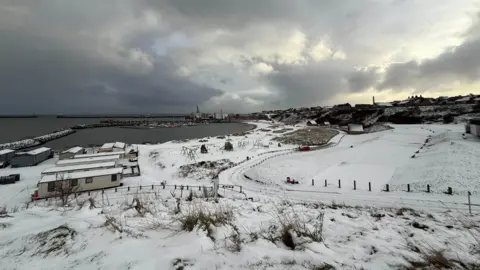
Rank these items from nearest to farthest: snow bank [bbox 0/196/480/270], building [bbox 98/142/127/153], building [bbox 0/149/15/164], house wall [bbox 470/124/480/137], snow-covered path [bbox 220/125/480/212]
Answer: snow bank [bbox 0/196/480/270] → snow-covered path [bbox 220/125/480/212] → house wall [bbox 470/124/480/137] → building [bbox 0/149/15/164] → building [bbox 98/142/127/153]

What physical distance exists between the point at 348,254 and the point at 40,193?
105 ft

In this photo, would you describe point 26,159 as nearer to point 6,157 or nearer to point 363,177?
point 6,157

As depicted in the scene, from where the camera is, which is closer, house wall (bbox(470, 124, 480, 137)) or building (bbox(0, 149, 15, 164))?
house wall (bbox(470, 124, 480, 137))

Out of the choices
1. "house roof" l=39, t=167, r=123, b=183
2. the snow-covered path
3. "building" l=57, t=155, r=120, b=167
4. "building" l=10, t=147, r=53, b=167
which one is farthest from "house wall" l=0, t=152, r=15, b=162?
the snow-covered path

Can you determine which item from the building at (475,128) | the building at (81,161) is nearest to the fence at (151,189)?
the building at (81,161)

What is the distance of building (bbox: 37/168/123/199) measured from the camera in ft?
82.2

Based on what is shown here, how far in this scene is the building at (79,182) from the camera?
2505cm

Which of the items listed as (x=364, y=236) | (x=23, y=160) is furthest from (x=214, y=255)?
(x=23, y=160)

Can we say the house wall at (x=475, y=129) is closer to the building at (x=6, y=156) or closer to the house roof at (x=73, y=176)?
the house roof at (x=73, y=176)

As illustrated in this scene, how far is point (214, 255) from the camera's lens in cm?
374

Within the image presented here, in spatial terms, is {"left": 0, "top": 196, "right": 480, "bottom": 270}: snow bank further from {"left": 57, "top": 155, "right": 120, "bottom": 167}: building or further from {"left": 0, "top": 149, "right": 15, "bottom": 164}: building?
{"left": 0, "top": 149, "right": 15, "bottom": 164}: building

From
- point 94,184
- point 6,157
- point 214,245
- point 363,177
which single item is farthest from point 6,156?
point 363,177

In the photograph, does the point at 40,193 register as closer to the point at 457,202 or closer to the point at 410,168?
the point at 457,202

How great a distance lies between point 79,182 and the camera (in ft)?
87.1
